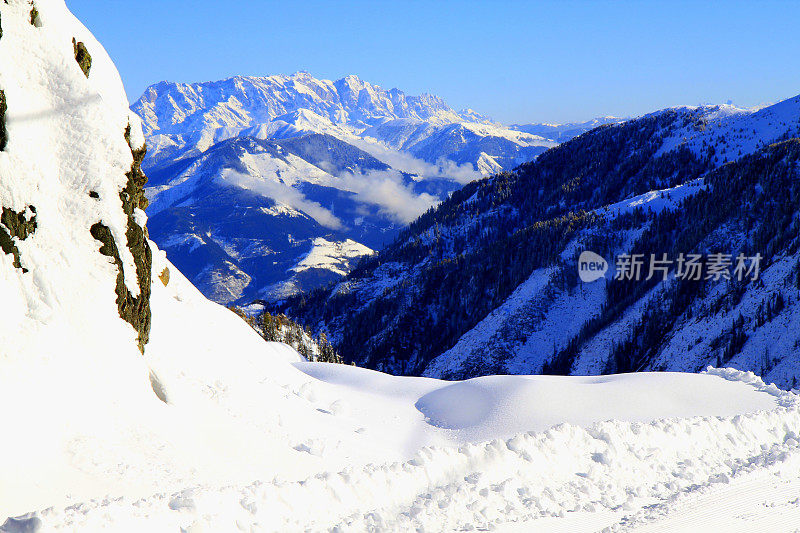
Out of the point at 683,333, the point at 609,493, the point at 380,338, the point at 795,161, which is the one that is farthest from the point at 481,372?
the point at 609,493

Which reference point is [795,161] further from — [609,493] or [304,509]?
[304,509]

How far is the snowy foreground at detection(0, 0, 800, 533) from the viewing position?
11281mm

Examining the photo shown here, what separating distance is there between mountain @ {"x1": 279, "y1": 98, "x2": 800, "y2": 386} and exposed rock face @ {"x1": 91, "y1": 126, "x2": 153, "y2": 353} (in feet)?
169

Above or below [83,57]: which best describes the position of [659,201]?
below

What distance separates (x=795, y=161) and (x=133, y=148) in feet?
350

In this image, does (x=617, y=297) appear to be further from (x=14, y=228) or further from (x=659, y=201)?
(x=14, y=228)

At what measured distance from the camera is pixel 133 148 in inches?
654

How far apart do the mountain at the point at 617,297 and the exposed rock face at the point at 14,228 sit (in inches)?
2159

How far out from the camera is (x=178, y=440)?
45.5 ft

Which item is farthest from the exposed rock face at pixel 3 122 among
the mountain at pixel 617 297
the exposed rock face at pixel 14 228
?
the mountain at pixel 617 297

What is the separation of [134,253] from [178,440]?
5.83m

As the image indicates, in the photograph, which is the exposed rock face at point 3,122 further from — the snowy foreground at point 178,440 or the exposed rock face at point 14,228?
the exposed rock face at point 14,228

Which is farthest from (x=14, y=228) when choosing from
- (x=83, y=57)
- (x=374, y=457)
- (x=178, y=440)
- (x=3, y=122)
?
Result: (x=374, y=457)

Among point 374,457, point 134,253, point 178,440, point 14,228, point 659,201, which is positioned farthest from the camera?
point 659,201
